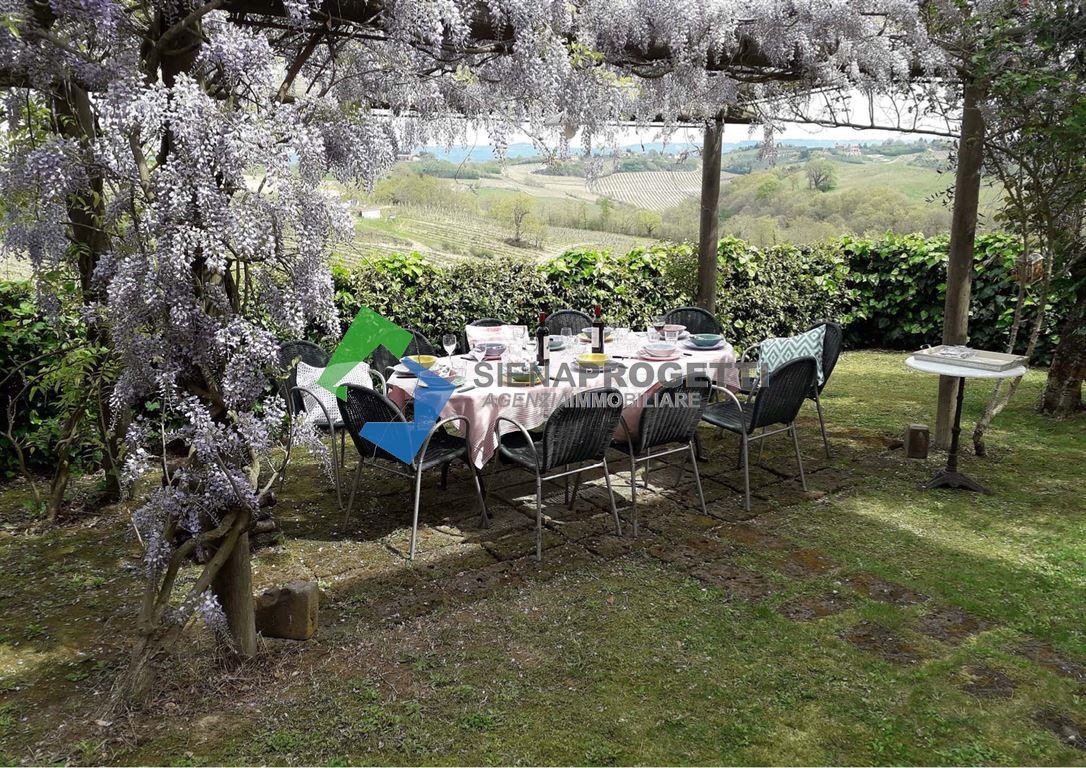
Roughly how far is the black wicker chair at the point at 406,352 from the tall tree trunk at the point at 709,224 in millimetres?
3133

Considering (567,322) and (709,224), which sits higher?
(709,224)

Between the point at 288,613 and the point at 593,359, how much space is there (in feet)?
7.56

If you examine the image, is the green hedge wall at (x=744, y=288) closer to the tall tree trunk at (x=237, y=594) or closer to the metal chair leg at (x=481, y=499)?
the metal chair leg at (x=481, y=499)

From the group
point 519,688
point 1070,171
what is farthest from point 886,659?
point 1070,171

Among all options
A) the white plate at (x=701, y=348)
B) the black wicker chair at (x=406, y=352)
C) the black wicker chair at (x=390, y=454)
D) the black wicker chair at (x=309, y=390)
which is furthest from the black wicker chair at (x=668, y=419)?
the black wicker chair at (x=406, y=352)

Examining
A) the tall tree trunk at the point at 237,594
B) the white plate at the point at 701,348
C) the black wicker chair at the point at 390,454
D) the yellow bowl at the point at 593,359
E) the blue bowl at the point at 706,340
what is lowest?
the tall tree trunk at the point at 237,594

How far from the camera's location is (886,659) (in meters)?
3.00

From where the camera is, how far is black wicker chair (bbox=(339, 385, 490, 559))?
3875 millimetres

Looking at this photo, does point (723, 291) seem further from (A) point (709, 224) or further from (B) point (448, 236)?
(B) point (448, 236)

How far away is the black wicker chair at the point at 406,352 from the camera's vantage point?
525 cm

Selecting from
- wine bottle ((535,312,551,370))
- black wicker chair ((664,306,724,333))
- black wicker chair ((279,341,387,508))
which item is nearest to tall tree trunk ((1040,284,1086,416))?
black wicker chair ((664,306,724,333))

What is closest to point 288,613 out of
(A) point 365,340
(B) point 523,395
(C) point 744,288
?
(B) point 523,395

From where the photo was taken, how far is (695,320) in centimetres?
601

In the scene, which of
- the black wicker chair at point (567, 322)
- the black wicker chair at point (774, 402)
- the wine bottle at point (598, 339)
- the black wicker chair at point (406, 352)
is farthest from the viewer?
the black wicker chair at point (567, 322)
